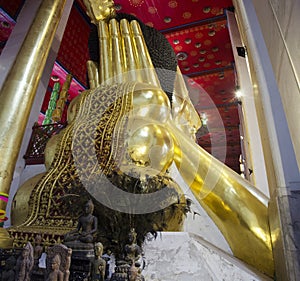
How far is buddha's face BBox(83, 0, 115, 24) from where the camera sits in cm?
234

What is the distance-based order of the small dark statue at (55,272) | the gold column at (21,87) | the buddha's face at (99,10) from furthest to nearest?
the buddha's face at (99,10) < the gold column at (21,87) < the small dark statue at (55,272)

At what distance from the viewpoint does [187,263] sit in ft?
2.94

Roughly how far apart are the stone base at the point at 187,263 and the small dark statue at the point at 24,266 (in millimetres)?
425

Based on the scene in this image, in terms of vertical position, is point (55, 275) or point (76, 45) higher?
point (76, 45)

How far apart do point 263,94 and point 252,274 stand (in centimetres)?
76

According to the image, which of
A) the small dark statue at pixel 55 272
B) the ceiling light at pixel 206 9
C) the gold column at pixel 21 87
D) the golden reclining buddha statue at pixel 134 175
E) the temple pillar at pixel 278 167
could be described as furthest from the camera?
the ceiling light at pixel 206 9

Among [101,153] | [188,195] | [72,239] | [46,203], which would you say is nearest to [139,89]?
[101,153]

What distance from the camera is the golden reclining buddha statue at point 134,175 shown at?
91 centimetres

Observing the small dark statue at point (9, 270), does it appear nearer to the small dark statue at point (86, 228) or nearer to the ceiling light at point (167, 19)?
the small dark statue at point (86, 228)

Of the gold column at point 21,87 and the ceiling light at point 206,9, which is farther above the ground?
the ceiling light at point 206,9

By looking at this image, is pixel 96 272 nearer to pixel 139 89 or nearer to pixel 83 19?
pixel 139 89

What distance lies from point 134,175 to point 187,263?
0.39 metres

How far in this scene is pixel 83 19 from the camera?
401 centimetres

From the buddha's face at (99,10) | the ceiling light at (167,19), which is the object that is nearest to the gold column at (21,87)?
the buddha's face at (99,10)
